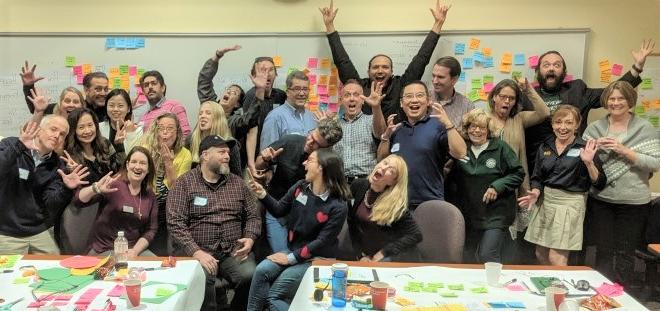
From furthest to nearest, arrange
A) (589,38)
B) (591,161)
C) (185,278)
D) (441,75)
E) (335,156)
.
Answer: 1. (589,38)
2. (441,75)
3. (591,161)
4. (335,156)
5. (185,278)

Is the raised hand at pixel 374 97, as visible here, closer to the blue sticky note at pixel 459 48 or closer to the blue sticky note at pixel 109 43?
the blue sticky note at pixel 459 48

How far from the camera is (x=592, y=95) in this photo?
4.21 metres

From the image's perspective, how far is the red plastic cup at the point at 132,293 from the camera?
6.64 feet

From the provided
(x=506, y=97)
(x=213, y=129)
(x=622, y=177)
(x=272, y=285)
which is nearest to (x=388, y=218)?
(x=272, y=285)

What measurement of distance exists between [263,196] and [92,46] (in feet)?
9.54

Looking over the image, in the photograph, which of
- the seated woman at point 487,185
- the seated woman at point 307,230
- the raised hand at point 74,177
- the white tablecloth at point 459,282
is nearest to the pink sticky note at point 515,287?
the white tablecloth at point 459,282

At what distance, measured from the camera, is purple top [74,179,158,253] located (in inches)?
125

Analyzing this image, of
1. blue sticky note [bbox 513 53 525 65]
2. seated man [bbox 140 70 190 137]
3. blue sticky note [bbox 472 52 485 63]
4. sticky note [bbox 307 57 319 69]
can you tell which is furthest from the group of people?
sticky note [bbox 307 57 319 69]

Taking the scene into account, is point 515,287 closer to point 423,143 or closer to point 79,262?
point 423,143

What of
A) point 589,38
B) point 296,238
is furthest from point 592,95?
point 296,238

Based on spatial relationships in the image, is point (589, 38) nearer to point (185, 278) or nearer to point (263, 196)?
point (263, 196)

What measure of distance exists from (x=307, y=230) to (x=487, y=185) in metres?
1.25

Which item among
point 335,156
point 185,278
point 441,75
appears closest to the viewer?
point 185,278

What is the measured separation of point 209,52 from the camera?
492 cm
